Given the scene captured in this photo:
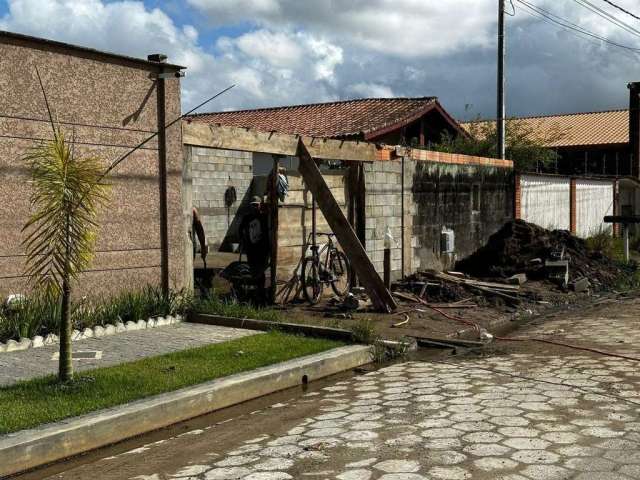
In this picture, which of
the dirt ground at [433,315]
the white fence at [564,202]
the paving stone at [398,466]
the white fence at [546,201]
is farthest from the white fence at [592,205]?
the paving stone at [398,466]

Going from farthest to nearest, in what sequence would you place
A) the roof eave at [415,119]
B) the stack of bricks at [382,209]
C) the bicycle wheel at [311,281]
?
1. the roof eave at [415,119]
2. the stack of bricks at [382,209]
3. the bicycle wheel at [311,281]

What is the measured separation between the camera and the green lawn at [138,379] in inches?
223

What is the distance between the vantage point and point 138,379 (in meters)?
6.69

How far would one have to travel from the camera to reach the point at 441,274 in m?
14.4

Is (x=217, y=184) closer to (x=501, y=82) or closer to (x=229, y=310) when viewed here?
(x=501, y=82)

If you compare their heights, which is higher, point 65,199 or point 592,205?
point 592,205

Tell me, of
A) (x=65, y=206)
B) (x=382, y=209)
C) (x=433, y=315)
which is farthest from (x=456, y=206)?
(x=65, y=206)

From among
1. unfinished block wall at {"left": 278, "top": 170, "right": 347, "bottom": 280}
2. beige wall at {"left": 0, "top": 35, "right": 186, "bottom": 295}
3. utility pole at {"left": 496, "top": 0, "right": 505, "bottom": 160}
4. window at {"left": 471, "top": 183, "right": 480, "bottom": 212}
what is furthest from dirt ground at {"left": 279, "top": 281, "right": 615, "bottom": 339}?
utility pole at {"left": 496, "top": 0, "right": 505, "bottom": 160}

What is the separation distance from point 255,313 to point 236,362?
2597mm

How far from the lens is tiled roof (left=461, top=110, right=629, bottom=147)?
38844 mm

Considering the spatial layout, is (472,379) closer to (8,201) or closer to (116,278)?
(116,278)

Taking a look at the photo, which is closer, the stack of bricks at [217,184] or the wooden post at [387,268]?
the wooden post at [387,268]

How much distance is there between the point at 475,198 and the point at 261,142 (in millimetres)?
7633

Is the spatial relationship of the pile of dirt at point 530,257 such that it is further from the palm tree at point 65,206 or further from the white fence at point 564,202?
the palm tree at point 65,206
